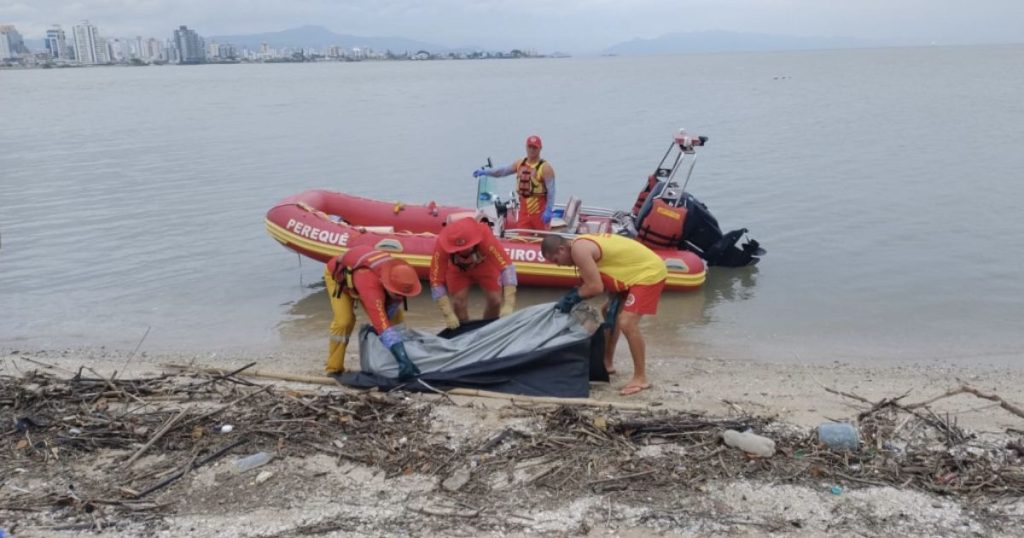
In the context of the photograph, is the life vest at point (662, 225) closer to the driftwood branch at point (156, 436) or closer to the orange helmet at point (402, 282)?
the orange helmet at point (402, 282)

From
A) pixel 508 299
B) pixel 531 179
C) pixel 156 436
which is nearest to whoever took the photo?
pixel 156 436

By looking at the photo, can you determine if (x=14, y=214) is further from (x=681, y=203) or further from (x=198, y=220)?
(x=681, y=203)

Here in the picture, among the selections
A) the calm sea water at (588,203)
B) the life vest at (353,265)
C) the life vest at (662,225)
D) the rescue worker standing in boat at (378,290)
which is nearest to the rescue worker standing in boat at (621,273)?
the rescue worker standing in boat at (378,290)

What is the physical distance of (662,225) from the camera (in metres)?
9.31

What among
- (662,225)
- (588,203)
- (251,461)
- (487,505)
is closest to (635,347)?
(487,505)

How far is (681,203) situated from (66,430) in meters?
6.50

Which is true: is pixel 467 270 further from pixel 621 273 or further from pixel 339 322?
pixel 621 273

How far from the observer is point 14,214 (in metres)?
15.1

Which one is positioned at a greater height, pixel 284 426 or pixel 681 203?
pixel 681 203

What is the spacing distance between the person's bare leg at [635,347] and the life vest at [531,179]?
328cm

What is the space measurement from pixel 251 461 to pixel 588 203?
38.1 feet

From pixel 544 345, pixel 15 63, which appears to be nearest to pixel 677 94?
pixel 544 345

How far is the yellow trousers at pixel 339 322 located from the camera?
6.00m

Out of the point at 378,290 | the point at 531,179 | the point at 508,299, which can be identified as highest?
the point at 531,179
